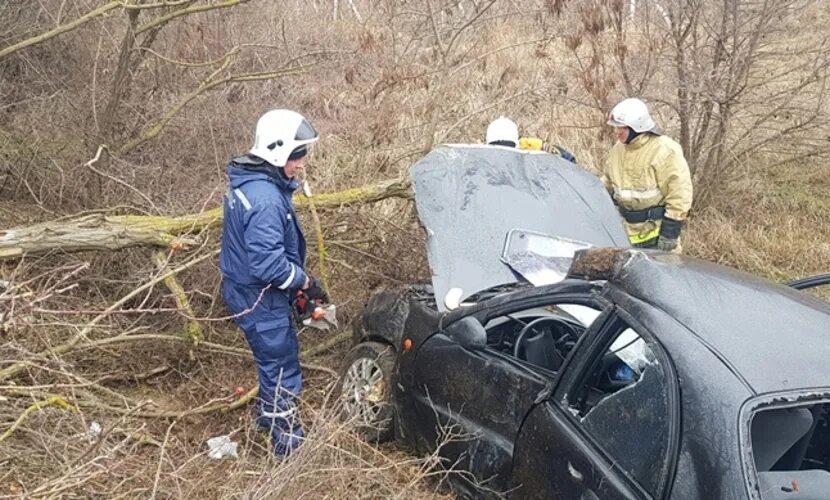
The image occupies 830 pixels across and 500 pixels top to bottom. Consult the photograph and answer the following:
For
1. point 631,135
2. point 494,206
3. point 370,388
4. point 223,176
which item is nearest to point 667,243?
point 631,135

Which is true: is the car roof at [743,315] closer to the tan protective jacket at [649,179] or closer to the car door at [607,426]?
the car door at [607,426]

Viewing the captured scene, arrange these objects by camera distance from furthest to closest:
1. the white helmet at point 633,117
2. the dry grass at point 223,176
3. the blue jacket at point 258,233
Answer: the white helmet at point 633,117, the blue jacket at point 258,233, the dry grass at point 223,176

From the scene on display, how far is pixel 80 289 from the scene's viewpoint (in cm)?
595

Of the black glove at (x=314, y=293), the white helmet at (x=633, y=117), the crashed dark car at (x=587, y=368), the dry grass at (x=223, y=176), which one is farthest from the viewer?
the white helmet at (x=633, y=117)

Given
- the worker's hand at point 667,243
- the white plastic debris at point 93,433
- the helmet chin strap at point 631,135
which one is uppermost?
the helmet chin strap at point 631,135

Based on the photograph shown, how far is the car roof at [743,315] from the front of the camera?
2447 mm

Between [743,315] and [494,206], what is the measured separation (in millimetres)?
2005

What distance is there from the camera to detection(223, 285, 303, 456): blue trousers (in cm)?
424

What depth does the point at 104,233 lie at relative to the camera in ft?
16.6

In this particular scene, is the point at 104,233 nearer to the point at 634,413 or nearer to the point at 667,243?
the point at 634,413

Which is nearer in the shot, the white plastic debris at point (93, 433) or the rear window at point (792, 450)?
the rear window at point (792, 450)

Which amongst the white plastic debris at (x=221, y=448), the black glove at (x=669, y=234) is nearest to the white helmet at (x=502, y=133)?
the black glove at (x=669, y=234)

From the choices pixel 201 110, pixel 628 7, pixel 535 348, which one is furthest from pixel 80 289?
pixel 628 7

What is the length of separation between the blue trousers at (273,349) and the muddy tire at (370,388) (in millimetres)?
312
